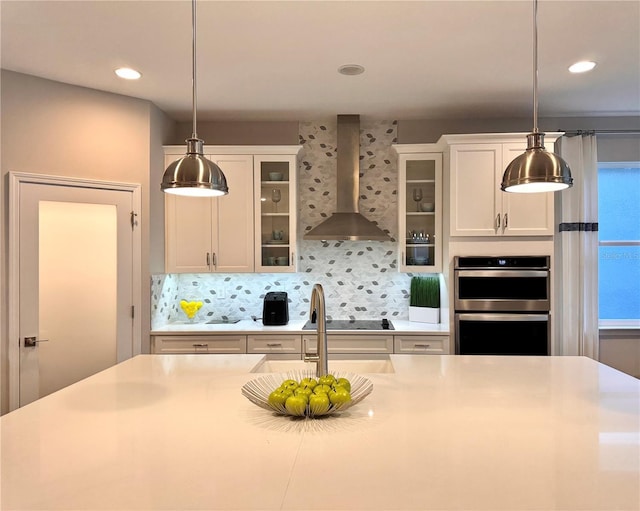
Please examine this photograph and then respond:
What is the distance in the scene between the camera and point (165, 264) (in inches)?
151

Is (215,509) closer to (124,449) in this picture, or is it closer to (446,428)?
(124,449)

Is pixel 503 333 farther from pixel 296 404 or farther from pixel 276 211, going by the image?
pixel 296 404

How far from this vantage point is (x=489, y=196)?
3.51 metres

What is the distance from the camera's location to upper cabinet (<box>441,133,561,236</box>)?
3.48 metres

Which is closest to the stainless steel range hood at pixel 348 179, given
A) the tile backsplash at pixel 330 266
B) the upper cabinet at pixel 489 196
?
the tile backsplash at pixel 330 266

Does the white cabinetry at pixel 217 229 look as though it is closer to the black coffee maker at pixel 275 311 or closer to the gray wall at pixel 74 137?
the gray wall at pixel 74 137

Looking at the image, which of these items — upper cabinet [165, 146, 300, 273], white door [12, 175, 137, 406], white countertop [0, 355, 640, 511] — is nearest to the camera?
white countertop [0, 355, 640, 511]

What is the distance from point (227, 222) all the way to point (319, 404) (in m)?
2.63

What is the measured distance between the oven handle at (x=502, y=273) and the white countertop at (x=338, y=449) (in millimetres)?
1491

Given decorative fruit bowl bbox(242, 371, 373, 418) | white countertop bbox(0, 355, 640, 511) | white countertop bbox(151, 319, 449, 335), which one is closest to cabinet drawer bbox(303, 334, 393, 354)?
white countertop bbox(151, 319, 449, 335)

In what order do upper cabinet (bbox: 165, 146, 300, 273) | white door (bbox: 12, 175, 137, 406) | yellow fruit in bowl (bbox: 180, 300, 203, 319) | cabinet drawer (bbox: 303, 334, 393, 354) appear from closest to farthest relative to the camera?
1. white door (bbox: 12, 175, 137, 406)
2. cabinet drawer (bbox: 303, 334, 393, 354)
3. upper cabinet (bbox: 165, 146, 300, 273)
4. yellow fruit in bowl (bbox: 180, 300, 203, 319)

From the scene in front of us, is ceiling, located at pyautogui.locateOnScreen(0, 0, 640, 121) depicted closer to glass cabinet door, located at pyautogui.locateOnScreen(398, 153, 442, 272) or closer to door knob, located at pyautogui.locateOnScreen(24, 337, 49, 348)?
glass cabinet door, located at pyautogui.locateOnScreen(398, 153, 442, 272)

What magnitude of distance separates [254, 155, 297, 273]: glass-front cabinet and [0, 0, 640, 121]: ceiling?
49 cm

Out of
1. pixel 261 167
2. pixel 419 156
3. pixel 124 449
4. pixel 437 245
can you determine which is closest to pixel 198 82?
pixel 261 167
